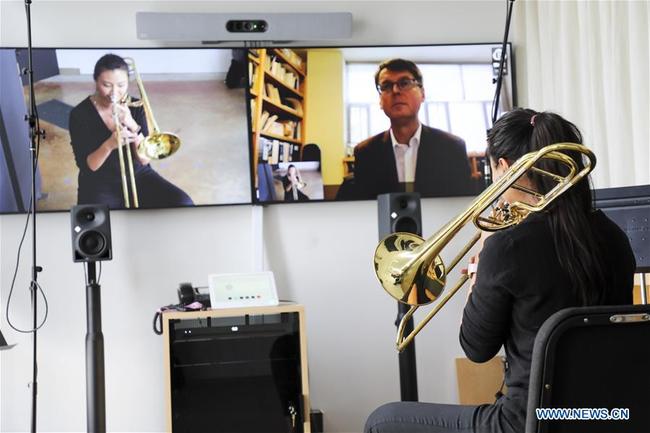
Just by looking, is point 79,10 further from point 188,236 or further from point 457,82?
point 457,82

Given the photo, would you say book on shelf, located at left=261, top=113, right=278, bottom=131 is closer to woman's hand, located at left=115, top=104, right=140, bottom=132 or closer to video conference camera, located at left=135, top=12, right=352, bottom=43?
video conference camera, located at left=135, top=12, right=352, bottom=43

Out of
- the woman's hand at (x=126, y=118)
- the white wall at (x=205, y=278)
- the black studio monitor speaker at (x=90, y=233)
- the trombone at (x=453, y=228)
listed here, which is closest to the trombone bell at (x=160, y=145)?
the woman's hand at (x=126, y=118)

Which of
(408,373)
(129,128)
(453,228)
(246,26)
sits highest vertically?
(246,26)

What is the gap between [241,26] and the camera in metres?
4.18

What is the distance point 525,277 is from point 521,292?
0.10ft

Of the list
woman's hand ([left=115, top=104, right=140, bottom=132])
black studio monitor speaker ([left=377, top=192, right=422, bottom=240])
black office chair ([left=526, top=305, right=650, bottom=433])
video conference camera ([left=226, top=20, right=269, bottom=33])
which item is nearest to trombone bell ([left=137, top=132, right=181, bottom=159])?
woman's hand ([left=115, top=104, right=140, bottom=132])

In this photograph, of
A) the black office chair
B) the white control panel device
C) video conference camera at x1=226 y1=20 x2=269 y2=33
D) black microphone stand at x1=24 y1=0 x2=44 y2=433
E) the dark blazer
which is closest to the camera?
the black office chair

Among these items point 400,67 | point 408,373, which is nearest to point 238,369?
point 408,373

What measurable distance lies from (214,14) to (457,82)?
125 centimetres

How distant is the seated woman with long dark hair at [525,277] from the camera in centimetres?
170

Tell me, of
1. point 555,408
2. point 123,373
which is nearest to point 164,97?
point 123,373

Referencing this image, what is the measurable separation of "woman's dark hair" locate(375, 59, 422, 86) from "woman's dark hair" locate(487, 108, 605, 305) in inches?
94.6

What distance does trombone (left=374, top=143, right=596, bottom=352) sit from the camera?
5.66ft

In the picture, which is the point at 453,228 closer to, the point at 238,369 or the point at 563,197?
the point at 563,197
